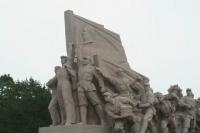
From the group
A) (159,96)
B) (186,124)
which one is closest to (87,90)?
(159,96)

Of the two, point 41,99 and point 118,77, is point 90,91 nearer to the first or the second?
point 118,77

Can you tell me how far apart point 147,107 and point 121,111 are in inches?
42.4

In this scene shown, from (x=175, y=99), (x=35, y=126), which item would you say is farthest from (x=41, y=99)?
(x=175, y=99)

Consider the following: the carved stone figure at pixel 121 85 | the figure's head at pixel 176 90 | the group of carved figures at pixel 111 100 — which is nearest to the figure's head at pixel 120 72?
the group of carved figures at pixel 111 100

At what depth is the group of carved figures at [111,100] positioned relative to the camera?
43.6 ft

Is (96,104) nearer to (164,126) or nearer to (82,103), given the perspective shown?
(82,103)

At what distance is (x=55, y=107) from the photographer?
13.8 meters

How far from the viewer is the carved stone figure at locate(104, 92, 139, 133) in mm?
13039

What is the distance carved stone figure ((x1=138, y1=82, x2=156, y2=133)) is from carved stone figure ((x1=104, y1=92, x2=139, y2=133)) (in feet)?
0.71

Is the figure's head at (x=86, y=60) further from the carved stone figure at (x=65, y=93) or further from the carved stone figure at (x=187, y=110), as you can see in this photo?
the carved stone figure at (x=187, y=110)

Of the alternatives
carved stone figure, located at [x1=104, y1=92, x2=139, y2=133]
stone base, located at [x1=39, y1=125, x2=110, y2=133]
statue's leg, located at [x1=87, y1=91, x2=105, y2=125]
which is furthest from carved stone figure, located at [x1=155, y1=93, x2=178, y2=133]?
stone base, located at [x1=39, y1=125, x2=110, y2=133]

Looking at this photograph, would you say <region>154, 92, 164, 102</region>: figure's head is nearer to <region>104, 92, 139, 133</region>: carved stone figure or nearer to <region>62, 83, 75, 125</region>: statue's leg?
<region>104, 92, 139, 133</region>: carved stone figure

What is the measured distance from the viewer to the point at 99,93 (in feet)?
45.7

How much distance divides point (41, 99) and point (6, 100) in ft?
11.5
